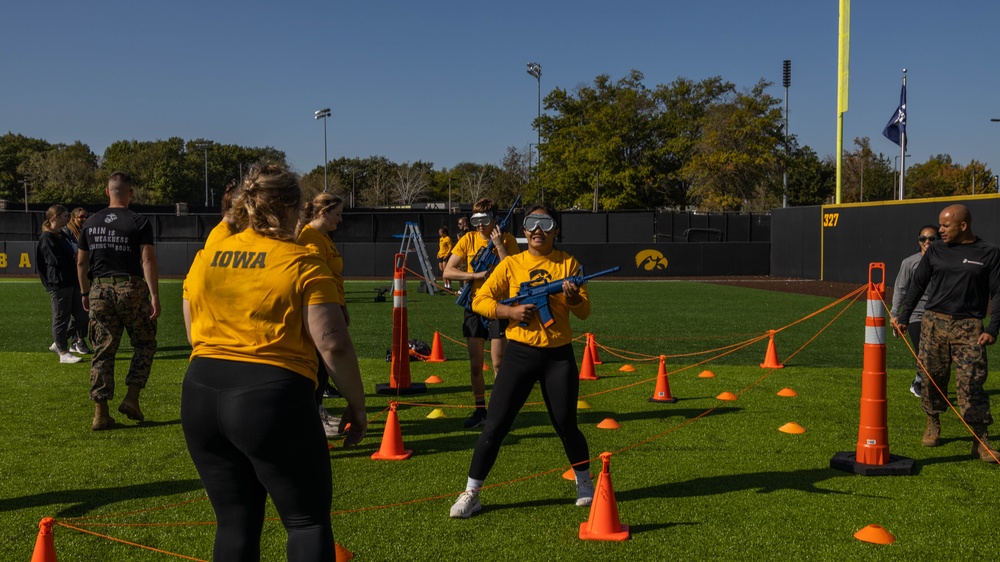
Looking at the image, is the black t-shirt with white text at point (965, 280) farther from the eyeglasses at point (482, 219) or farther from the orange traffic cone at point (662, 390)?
the eyeglasses at point (482, 219)

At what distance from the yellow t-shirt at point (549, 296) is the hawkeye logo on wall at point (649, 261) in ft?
101

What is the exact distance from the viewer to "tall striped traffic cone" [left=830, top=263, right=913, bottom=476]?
602 cm

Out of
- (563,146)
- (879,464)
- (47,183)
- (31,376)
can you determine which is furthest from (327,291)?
(47,183)

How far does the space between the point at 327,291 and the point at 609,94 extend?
182ft

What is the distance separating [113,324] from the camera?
718 centimetres

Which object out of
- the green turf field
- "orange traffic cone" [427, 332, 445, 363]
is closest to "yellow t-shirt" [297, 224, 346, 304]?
the green turf field

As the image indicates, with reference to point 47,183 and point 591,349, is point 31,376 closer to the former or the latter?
point 591,349

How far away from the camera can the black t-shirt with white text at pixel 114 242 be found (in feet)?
23.1

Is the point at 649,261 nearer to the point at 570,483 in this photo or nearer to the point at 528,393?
the point at 570,483

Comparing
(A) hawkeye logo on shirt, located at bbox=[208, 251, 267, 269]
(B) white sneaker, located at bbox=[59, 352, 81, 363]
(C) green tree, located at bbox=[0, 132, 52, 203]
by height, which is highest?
(C) green tree, located at bbox=[0, 132, 52, 203]

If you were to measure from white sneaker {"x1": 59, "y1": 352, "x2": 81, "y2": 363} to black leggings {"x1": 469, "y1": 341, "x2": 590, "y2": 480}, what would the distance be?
817cm

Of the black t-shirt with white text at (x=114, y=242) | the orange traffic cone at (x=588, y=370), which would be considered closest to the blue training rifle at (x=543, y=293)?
the black t-shirt with white text at (x=114, y=242)

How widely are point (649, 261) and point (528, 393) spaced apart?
3115 centimetres

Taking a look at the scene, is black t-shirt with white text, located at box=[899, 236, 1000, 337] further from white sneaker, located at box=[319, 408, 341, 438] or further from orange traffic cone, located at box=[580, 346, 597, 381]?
white sneaker, located at box=[319, 408, 341, 438]
